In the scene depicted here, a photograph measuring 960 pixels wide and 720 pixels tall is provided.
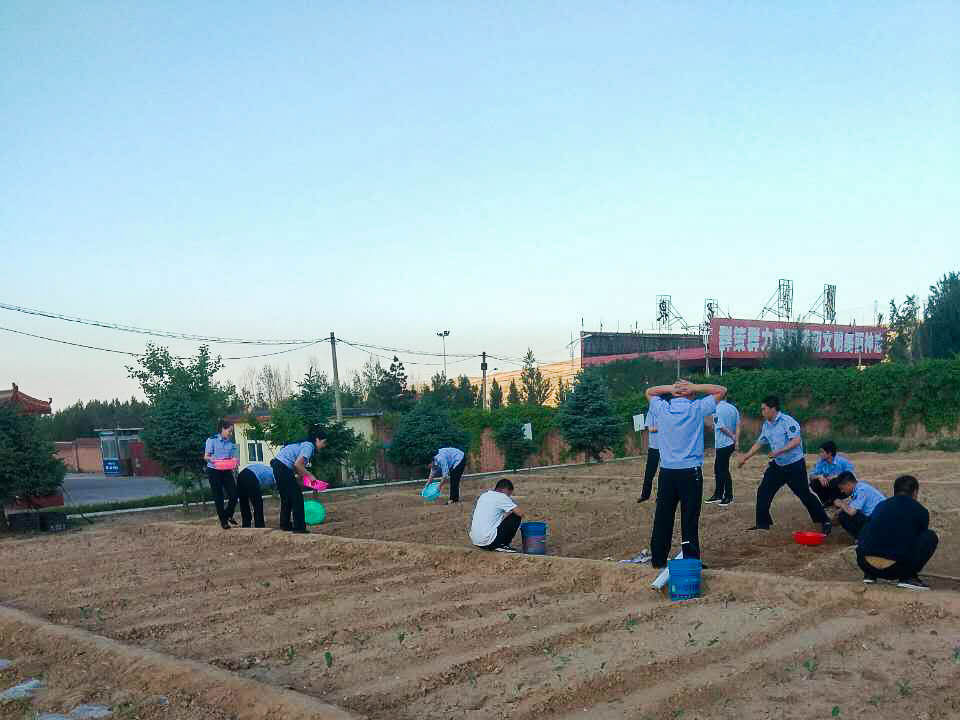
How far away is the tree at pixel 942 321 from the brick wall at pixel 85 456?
159 feet

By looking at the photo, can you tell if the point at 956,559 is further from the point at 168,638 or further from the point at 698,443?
the point at 168,638

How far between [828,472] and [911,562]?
350 centimetres

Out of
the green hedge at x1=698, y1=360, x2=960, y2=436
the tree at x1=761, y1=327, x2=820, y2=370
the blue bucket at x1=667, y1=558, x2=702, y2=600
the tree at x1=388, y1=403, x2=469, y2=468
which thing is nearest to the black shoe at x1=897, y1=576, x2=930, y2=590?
the blue bucket at x1=667, y1=558, x2=702, y2=600

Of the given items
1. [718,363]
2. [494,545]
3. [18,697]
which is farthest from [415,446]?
[718,363]

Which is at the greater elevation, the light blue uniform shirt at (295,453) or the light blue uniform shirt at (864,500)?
the light blue uniform shirt at (295,453)

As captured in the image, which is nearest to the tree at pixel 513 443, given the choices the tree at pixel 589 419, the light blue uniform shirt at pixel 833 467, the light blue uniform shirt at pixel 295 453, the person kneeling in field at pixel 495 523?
the tree at pixel 589 419

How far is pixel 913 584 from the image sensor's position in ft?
19.6

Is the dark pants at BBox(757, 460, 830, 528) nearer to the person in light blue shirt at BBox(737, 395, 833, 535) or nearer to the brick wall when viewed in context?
the person in light blue shirt at BBox(737, 395, 833, 535)

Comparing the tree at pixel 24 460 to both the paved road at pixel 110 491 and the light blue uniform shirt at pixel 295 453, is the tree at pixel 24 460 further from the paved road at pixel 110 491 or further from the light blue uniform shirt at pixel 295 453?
the paved road at pixel 110 491

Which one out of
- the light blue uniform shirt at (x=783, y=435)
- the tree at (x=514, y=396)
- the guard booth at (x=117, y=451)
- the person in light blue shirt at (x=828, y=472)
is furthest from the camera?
the tree at (x=514, y=396)

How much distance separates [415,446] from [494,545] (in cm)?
1706

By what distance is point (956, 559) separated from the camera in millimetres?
7539

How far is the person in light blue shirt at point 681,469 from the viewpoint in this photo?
23.4ft

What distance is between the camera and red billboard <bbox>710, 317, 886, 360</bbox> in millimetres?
42688
